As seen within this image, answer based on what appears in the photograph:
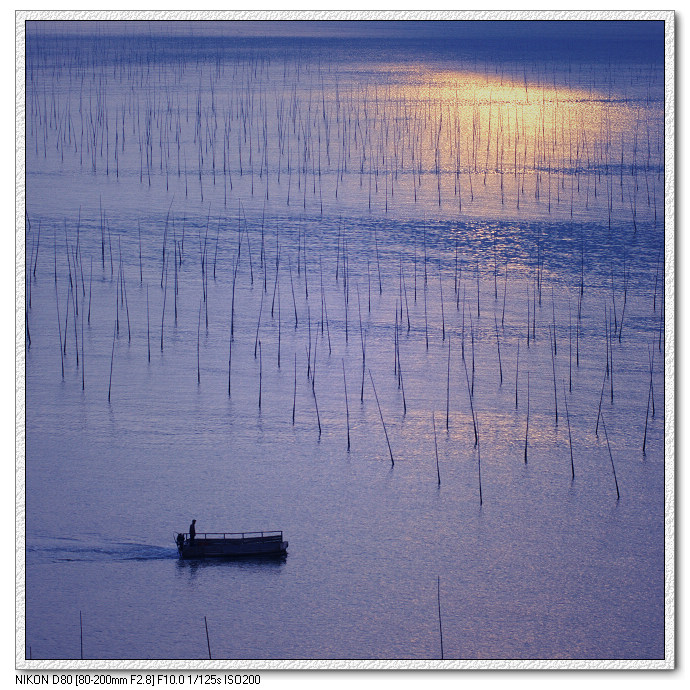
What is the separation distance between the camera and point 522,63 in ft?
35.4

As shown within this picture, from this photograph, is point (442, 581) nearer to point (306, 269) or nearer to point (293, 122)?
point (306, 269)

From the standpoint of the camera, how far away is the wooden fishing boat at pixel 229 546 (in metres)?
8.52

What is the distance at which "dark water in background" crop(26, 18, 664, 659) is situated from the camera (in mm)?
8250

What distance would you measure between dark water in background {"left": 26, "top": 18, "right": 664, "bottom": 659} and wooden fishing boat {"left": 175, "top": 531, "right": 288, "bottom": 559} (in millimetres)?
77

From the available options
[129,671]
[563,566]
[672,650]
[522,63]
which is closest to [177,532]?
[129,671]

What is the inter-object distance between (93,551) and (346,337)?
7.68 ft

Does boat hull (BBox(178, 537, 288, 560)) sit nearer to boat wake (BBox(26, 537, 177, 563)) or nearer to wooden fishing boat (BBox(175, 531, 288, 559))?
wooden fishing boat (BBox(175, 531, 288, 559))

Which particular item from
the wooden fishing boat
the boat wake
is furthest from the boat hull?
the boat wake

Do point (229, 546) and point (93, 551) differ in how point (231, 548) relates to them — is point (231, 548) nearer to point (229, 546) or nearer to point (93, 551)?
point (229, 546)

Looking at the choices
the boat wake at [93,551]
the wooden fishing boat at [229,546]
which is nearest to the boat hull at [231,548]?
the wooden fishing boat at [229,546]

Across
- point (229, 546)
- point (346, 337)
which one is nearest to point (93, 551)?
point (229, 546)

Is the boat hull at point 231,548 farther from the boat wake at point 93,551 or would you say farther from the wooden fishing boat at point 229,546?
the boat wake at point 93,551

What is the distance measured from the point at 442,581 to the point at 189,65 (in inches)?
176
